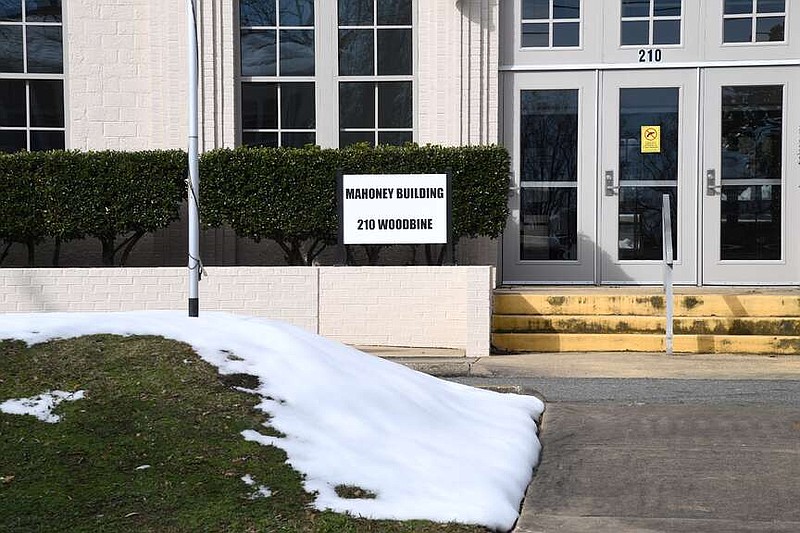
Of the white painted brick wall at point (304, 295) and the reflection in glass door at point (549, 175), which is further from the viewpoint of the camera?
the reflection in glass door at point (549, 175)

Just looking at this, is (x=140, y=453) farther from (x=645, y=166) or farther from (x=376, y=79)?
(x=645, y=166)

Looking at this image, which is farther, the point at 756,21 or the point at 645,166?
the point at 645,166

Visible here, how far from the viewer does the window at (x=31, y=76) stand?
14.1 meters

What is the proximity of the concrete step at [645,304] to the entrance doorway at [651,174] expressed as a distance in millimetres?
1710

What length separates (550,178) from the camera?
13.8 meters

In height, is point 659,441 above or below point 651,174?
below

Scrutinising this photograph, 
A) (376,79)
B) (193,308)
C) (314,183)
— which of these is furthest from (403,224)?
(193,308)

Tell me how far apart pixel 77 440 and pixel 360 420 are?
62.9 inches

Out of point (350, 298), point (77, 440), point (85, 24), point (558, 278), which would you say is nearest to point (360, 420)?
point (77, 440)

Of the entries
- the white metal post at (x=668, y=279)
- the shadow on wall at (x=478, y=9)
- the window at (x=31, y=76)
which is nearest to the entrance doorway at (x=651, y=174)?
the shadow on wall at (x=478, y=9)

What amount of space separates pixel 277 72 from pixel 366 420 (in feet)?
29.8

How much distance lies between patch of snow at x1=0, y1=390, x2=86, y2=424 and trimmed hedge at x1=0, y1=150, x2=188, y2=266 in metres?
6.71

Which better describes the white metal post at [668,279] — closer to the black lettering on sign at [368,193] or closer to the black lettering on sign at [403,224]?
the black lettering on sign at [403,224]

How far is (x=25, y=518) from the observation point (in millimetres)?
4531
